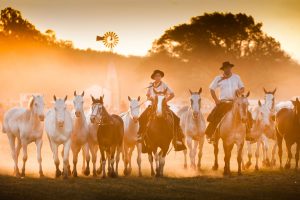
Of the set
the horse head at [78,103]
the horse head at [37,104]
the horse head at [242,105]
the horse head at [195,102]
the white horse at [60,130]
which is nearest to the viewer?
the white horse at [60,130]

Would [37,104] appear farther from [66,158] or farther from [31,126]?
[66,158]

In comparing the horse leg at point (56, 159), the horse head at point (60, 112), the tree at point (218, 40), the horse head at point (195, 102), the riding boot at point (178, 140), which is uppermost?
the tree at point (218, 40)

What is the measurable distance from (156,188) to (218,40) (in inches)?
2052

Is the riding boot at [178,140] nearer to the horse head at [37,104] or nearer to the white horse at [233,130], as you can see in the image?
the white horse at [233,130]

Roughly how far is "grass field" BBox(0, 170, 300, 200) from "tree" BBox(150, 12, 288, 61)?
157 ft

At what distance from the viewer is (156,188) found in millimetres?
15711

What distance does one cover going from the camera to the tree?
65812 mm

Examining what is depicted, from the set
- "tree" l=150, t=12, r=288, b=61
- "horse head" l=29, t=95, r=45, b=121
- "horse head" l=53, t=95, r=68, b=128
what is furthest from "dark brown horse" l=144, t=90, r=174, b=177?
"tree" l=150, t=12, r=288, b=61

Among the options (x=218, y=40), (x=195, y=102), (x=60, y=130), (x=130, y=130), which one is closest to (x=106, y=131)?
(x=60, y=130)

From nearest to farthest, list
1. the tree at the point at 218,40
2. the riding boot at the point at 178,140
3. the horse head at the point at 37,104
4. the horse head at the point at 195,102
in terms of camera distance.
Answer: the horse head at the point at 37,104
the riding boot at the point at 178,140
the horse head at the point at 195,102
the tree at the point at 218,40

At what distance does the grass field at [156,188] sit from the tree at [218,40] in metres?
48.0

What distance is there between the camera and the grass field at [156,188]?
14.5 meters

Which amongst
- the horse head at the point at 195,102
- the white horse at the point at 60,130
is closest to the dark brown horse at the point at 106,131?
→ the white horse at the point at 60,130

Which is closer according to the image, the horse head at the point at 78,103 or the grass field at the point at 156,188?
the grass field at the point at 156,188
